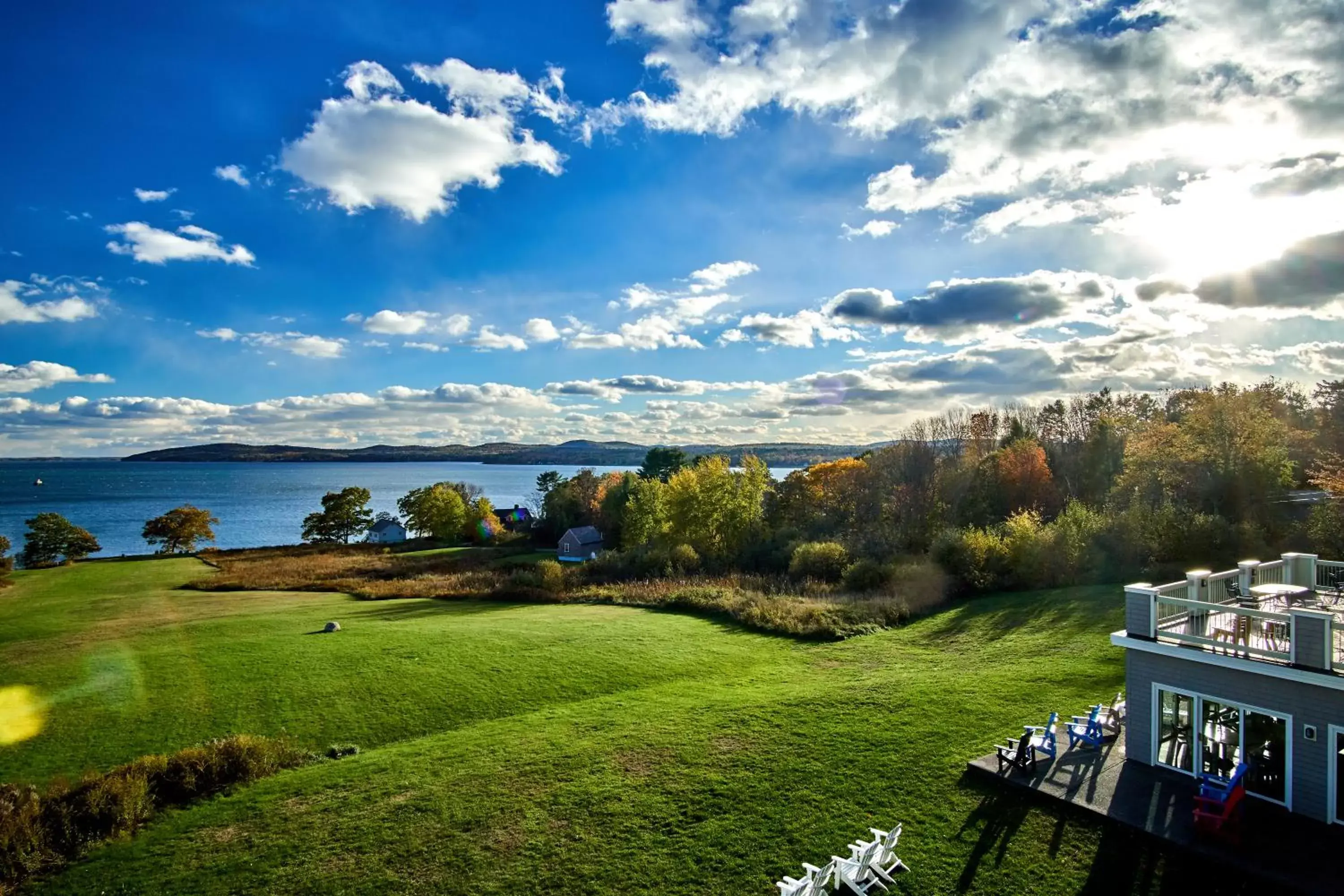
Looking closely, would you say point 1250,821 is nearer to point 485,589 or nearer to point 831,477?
point 485,589

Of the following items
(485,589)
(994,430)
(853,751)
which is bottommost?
(485,589)

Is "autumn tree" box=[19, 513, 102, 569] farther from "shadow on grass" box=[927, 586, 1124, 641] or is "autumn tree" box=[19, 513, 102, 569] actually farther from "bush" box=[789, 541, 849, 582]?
"shadow on grass" box=[927, 586, 1124, 641]

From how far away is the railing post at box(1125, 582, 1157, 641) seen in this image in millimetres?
11531

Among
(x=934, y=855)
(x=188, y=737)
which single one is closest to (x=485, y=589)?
(x=188, y=737)

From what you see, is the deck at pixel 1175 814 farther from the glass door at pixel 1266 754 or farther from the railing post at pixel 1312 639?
the railing post at pixel 1312 639

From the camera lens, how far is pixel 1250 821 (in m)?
9.80

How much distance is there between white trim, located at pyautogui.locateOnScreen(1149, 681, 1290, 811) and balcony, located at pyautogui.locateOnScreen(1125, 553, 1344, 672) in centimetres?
78

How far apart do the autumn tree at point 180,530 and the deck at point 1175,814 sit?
81610 millimetres

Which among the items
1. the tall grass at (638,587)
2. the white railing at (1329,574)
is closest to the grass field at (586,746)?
the tall grass at (638,587)

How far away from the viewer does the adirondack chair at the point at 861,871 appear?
909 centimetres

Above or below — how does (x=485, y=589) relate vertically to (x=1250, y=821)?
below

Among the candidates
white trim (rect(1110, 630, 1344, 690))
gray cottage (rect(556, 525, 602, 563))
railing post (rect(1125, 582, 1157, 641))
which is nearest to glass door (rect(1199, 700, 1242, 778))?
white trim (rect(1110, 630, 1344, 690))

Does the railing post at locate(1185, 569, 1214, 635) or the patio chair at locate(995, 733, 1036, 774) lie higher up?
the railing post at locate(1185, 569, 1214, 635)

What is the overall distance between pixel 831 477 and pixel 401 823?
5477 cm
